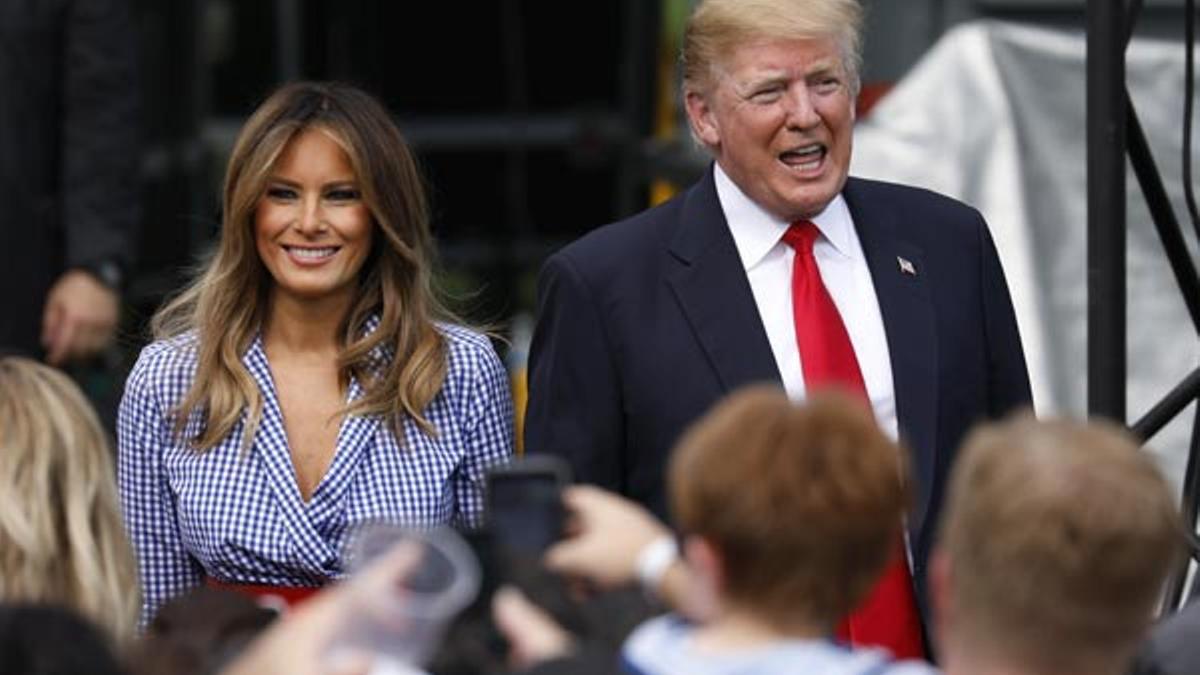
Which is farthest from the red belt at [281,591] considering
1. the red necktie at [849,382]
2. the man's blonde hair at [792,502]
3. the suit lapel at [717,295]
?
the man's blonde hair at [792,502]

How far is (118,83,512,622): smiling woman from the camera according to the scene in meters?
4.82

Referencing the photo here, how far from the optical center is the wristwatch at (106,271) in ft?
21.8

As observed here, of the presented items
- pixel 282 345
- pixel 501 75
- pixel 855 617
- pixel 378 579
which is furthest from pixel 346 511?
pixel 501 75

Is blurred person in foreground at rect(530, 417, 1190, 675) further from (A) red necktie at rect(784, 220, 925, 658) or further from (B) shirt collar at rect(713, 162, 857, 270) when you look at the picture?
(B) shirt collar at rect(713, 162, 857, 270)

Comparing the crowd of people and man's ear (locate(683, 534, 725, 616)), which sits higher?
man's ear (locate(683, 534, 725, 616))

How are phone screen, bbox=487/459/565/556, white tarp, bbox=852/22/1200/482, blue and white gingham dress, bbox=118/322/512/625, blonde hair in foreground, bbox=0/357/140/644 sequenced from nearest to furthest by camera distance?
phone screen, bbox=487/459/565/556, blonde hair in foreground, bbox=0/357/140/644, blue and white gingham dress, bbox=118/322/512/625, white tarp, bbox=852/22/1200/482

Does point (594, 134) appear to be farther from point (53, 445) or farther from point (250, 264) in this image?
point (53, 445)

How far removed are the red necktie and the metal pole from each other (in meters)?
0.53

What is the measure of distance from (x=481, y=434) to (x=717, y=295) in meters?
0.51

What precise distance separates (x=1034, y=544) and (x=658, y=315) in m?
1.87

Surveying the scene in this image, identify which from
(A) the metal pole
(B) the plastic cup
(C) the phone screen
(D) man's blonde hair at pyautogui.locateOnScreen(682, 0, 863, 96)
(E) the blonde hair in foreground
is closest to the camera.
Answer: (B) the plastic cup

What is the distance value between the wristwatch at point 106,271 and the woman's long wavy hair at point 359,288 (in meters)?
1.64

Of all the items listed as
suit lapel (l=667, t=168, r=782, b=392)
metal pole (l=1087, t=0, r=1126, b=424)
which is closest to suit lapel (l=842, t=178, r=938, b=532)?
suit lapel (l=667, t=168, r=782, b=392)

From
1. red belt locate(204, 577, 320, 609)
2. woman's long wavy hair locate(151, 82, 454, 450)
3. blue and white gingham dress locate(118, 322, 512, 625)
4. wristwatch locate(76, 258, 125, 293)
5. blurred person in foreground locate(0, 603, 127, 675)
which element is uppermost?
blurred person in foreground locate(0, 603, 127, 675)
